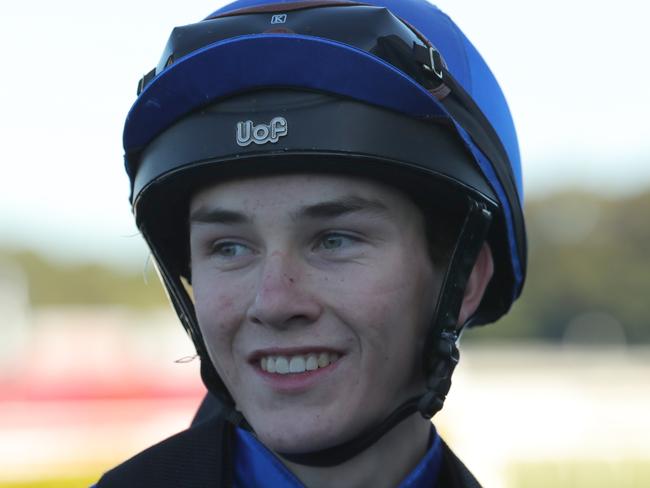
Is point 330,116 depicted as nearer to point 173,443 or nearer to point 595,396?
point 173,443

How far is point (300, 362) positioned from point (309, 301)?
0.14 metres

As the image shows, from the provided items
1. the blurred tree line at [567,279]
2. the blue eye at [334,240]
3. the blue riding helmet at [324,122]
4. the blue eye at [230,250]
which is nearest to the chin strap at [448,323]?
the blue riding helmet at [324,122]

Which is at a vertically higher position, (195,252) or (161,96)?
(161,96)

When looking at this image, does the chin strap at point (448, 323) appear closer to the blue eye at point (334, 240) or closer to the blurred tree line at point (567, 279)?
the blue eye at point (334, 240)

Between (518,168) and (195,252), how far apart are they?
0.97 meters

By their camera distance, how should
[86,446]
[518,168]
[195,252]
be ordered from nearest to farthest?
1. [195,252]
2. [518,168]
3. [86,446]

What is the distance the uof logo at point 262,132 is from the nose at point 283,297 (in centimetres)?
26

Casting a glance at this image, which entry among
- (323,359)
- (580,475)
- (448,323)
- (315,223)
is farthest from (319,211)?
(580,475)

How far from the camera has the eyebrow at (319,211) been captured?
93.4 inches

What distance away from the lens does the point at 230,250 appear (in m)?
2.51

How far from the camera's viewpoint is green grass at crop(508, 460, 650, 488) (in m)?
10.1

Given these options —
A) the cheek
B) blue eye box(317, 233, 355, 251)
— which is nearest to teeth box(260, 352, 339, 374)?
the cheek

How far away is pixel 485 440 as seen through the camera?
33.0 ft

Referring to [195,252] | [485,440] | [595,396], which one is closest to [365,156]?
[195,252]
